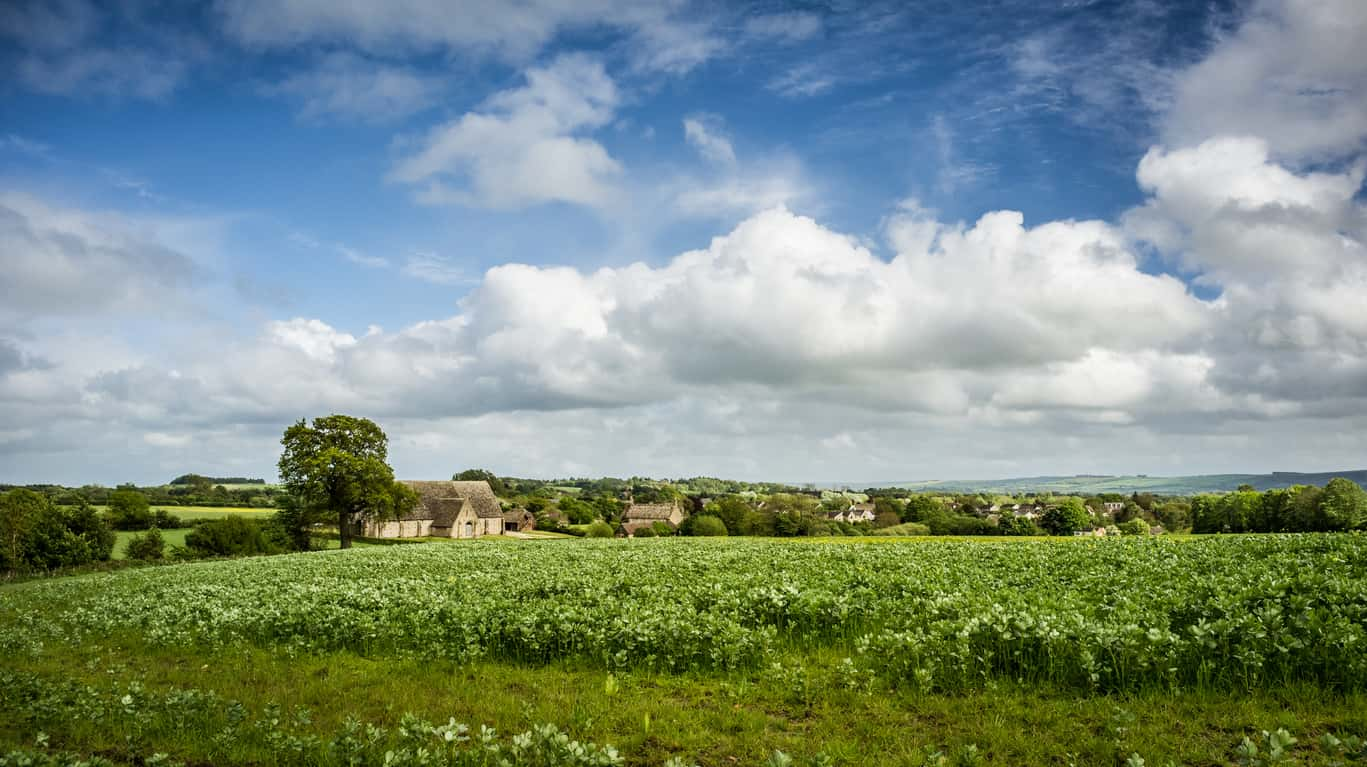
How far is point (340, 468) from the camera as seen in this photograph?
6431 centimetres

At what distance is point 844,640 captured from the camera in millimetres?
13820

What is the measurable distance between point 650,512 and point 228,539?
222 ft

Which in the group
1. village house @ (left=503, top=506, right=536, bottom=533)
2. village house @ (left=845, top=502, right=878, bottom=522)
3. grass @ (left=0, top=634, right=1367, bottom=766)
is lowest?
village house @ (left=845, top=502, right=878, bottom=522)

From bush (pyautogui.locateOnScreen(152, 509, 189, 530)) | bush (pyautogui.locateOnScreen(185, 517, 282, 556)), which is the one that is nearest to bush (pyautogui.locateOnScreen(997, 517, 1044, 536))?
bush (pyautogui.locateOnScreen(185, 517, 282, 556))

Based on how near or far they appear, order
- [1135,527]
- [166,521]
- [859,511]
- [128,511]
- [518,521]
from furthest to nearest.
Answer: [859,511], [518,521], [166,521], [1135,527], [128,511]

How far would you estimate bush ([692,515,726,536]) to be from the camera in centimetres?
9488

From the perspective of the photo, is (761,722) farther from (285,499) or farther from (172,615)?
(285,499)

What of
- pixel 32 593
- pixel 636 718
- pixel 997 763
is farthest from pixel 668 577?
pixel 32 593

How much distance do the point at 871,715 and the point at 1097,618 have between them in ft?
18.7

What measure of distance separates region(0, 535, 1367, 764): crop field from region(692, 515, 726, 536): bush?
248 ft

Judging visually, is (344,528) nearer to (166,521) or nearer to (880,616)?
(166,521)

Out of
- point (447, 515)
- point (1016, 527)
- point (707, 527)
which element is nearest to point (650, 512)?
point (707, 527)

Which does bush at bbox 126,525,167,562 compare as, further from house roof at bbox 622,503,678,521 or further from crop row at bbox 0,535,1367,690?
house roof at bbox 622,503,678,521

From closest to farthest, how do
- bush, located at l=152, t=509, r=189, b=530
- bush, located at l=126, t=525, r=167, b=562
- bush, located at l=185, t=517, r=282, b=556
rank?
bush, located at l=126, t=525, r=167, b=562
bush, located at l=185, t=517, r=282, b=556
bush, located at l=152, t=509, r=189, b=530
